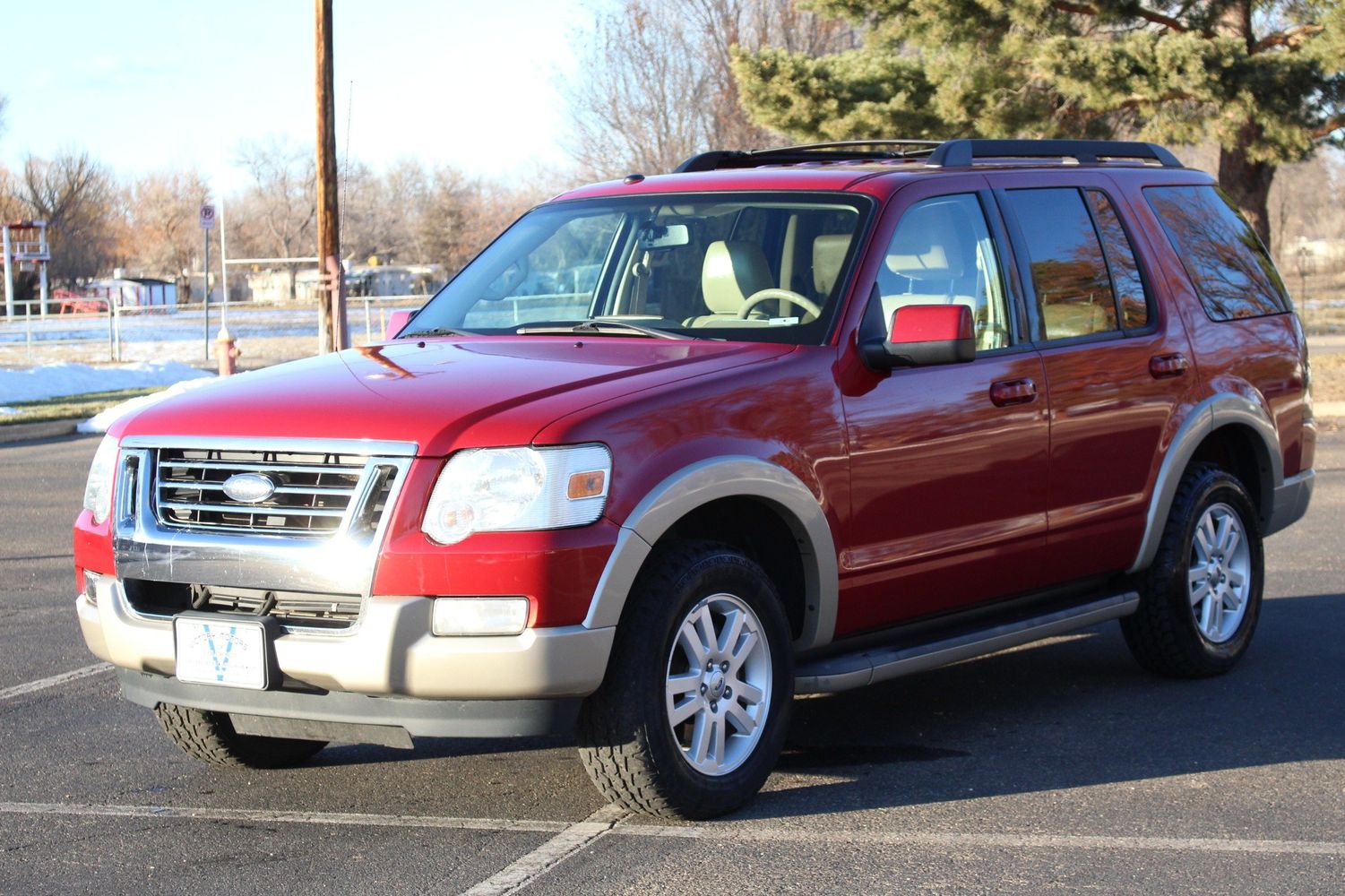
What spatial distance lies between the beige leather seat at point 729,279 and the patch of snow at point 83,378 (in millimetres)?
20953

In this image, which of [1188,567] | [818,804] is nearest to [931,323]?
[818,804]

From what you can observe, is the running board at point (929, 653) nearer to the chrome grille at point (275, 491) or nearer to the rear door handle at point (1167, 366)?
the rear door handle at point (1167, 366)

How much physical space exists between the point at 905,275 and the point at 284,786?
8.76 feet

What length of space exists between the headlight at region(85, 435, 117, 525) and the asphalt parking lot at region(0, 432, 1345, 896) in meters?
0.91

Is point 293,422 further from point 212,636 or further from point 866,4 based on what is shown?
point 866,4

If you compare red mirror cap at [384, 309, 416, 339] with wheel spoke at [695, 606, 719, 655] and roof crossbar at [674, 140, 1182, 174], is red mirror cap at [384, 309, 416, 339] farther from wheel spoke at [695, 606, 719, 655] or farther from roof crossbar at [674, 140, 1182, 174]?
wheel spoke at [695, 606, 719, 655]

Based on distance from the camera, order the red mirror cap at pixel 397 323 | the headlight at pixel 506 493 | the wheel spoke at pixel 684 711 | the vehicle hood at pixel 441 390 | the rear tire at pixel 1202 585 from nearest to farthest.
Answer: the headlight at pixel 506 493 < the vehicle hood at pixel 441 390 < the wheel spoke at pixel 684 711 < the red mirror cap at pixel 397 323 < the rear tire at pixel 1202 585

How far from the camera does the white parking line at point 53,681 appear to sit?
21.7 ft

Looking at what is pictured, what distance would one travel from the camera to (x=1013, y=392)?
5812 millimetres

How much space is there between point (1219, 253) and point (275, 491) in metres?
4.40

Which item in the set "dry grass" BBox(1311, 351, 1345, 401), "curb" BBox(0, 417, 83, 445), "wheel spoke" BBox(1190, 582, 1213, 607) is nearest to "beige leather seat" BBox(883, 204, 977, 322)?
"wheel spoke" BBox(1190, 582, 1213, 607)

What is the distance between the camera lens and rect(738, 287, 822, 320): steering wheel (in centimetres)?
553

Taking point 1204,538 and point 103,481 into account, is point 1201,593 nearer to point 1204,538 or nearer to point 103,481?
point 1204,538

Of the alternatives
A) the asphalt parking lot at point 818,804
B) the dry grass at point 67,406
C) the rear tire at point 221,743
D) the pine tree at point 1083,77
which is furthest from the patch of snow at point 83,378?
the rear tire at point 221,743
